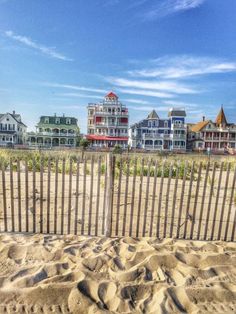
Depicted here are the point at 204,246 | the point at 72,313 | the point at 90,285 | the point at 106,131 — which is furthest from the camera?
the point at 106,131

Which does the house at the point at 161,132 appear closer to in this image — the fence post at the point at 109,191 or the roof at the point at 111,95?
the roof at the point at 111,95

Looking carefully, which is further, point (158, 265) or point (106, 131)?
point (106, 131)

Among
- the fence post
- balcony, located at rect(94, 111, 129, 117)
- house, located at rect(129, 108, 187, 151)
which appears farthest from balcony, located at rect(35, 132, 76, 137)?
the fence post

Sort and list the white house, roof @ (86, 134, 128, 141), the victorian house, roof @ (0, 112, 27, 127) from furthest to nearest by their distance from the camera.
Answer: roof @ (0, 112, 27, 127) → the victorian house → the white house → roof @ (86, 134, 128, 141)

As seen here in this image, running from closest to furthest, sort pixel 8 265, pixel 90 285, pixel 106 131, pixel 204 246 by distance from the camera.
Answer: pixel 90 285, pixel 8 265, pixel 204 246, pixel 106 131

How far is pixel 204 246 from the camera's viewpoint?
15.1 feet

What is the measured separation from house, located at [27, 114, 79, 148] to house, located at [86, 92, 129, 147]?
4.61 meters

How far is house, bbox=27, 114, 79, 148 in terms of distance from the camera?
54.2 m

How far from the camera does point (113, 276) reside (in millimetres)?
3482

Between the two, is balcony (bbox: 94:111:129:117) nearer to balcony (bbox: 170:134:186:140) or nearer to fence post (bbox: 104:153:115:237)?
balcony (bbox: 170:134:186:140)

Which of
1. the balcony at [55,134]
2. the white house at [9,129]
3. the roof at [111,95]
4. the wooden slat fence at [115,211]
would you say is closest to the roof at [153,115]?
the roof at [111,95]

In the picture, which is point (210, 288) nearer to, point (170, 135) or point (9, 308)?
point (9, 308)

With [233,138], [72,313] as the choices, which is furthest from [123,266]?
[233,138]

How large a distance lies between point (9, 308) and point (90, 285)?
95 centimetres
